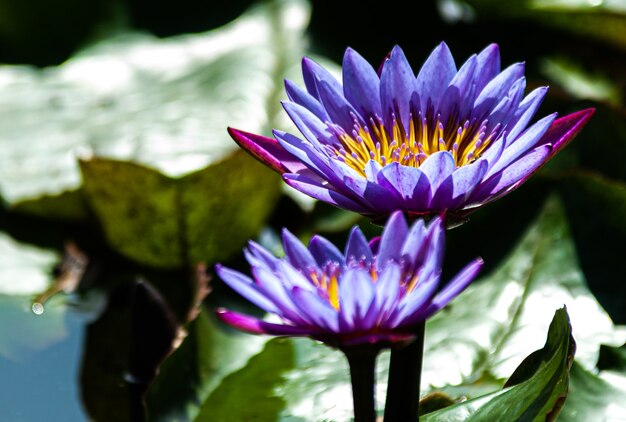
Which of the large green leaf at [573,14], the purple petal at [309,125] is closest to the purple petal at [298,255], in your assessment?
the purple petal at [309,125]

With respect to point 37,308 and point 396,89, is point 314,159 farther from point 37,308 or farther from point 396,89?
point 37,308

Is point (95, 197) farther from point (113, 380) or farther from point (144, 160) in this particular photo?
point (113, 380)

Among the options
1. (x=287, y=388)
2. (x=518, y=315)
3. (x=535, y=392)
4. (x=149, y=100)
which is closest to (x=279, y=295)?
(x=535, y=392)

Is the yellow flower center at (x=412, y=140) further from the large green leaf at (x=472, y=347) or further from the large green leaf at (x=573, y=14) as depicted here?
the large green leaf at (x=573, y=14)

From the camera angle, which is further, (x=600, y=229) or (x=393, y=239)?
(x=600, y=229)

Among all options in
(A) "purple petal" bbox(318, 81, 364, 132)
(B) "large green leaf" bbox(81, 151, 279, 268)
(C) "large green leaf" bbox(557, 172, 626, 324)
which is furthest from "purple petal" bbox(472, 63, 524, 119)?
(B) "large green leaf" bbox(81, 151, 279, 268)
